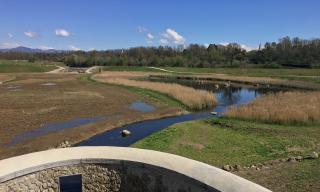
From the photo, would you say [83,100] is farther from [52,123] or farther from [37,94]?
[52,123]

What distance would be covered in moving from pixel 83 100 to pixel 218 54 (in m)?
108

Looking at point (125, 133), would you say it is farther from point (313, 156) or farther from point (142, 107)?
point (313, 156)

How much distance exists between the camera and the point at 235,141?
21719mm

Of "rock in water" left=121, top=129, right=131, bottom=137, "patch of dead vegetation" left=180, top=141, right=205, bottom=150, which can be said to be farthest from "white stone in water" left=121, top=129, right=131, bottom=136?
"patch of dead vegetation" left=180, top=141, right=205, bottom=150

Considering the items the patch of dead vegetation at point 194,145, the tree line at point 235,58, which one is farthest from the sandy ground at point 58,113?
the tree line at point 235,58

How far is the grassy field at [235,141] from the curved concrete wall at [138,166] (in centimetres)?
690

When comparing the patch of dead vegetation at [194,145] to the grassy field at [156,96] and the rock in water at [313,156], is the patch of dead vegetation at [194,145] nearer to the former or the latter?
the rock in water at [313,156]

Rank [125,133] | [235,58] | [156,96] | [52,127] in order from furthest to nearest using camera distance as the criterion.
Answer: [235,58]
[156,96]
[52,127]
[125,133]

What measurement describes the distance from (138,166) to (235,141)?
38.9 ft

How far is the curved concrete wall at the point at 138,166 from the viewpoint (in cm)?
977

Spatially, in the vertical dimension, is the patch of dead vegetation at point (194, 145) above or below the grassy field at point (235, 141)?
below

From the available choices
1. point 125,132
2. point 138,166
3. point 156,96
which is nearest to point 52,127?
point 125,132

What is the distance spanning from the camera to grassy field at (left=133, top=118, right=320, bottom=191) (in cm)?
1870

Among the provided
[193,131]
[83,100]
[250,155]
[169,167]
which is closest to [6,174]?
[169,167]
